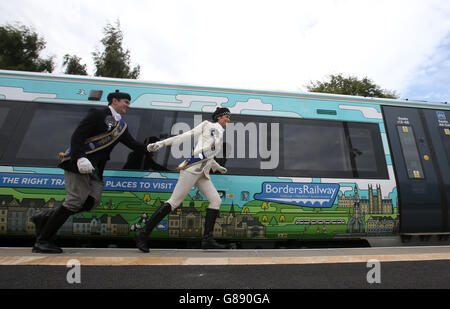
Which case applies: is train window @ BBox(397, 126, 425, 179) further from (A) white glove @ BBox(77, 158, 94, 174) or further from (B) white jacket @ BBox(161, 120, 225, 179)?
(A) white glove @ BBox(77, 158, 94, 174)

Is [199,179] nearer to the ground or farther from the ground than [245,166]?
nearer to the ground

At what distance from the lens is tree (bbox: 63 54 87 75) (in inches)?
803

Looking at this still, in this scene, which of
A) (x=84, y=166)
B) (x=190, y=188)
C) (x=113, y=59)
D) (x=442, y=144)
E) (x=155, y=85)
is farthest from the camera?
(x=113, y=59)

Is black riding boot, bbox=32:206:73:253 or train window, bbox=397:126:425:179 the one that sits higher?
train window, bbox=397:126:425:179

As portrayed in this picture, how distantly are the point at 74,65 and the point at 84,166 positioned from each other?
844 inches

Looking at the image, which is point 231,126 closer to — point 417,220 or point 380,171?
point 380,171

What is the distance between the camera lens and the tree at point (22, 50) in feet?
59.9

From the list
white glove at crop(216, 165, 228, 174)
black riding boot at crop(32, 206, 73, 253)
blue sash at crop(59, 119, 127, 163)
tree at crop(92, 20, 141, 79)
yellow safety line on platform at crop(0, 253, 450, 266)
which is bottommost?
yellow safety line on platform at crop(0, 253, 450, 266)

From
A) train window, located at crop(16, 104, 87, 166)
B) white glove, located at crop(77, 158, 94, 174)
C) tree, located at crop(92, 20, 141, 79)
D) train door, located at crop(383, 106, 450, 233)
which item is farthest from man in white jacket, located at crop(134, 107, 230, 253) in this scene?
tree, located at crop(92, 20, 141, 79)

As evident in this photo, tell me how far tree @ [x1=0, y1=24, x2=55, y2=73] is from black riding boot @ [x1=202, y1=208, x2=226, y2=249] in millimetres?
20421

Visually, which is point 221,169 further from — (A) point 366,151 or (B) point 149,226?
(A) point 366,151

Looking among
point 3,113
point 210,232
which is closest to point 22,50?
point 3,113

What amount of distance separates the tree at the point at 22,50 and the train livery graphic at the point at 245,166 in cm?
1855

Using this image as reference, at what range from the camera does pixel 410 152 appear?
4.05 metres
